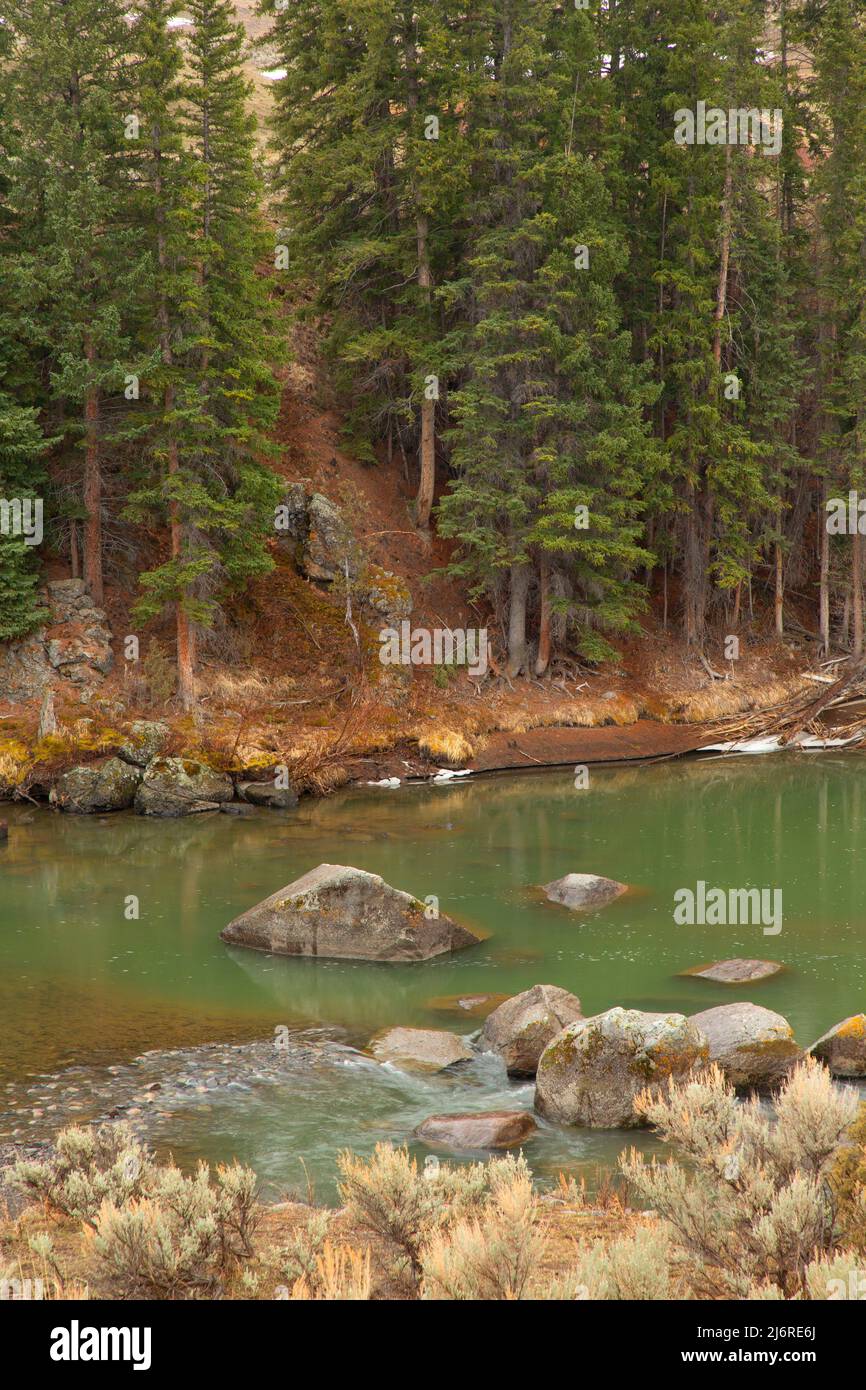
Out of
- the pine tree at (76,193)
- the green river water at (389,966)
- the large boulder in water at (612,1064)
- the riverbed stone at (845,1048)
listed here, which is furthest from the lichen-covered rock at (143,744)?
the riverbed stone at (845,1048)

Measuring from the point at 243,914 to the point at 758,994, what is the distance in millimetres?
7555

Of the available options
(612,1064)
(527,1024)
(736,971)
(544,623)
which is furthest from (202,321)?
(612,1064)

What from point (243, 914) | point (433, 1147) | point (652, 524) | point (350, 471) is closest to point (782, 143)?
point (652, 524)

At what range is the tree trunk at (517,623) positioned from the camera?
3441cm

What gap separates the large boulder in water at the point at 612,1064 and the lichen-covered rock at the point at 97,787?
56.5 feet

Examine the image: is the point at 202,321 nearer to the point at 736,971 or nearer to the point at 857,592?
the point at 736,971

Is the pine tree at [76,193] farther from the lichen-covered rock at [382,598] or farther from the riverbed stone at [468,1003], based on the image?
the riverbed stone at [468,1003]

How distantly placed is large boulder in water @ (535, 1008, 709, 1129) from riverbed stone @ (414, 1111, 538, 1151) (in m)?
0.48

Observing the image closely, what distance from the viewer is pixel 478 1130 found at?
Answer: 36.1 feet

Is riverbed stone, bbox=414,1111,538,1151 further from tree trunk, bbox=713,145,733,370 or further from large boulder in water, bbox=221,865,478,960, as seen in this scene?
tree trunk, bbox=713,145,733,370

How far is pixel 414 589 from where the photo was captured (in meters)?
36.0

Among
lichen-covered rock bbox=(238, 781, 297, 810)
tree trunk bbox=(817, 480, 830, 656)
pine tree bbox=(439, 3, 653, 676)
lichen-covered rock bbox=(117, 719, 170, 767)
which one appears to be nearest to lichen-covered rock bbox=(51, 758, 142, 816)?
lichen-covered rock bbox=(117, 719, 170, 767)

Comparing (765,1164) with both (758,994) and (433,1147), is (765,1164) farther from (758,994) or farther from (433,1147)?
(758,994)

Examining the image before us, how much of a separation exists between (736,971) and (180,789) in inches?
586
